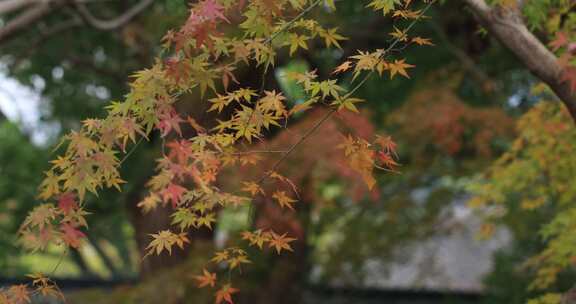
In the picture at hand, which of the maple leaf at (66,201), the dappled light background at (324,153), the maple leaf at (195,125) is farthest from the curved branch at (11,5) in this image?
the maple leaf at (66,201)

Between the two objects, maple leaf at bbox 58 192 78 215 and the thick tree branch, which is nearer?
maple leaf at bbox 58 192 78 215

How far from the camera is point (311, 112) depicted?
9203mm

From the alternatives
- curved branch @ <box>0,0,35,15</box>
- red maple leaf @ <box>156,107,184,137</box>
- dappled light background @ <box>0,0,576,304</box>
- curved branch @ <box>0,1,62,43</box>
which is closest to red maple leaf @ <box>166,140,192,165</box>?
red maple leaf @ <box>156,107,184,137</box>

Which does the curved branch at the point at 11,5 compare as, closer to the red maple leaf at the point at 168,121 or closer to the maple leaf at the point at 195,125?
the maple leaf at the point at 195,125

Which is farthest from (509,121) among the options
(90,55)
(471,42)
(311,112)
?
(90,55)

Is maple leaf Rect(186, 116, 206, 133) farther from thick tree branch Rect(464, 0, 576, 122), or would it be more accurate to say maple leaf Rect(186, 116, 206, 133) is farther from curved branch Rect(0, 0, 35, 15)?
curved branch Rect(0, 0, 35, 15)

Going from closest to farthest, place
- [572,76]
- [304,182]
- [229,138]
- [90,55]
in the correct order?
[229,138]
[572,76]
[304,182]
[90,55]

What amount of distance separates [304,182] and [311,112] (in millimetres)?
1313

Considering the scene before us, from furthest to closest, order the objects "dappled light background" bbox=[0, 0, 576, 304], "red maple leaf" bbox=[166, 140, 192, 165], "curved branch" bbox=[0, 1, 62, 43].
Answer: "dappled light background" bbox=[0, 0, 576, 304], "curved branch" bbox=[0, 1, 62, 43], "red maple leaf" bbox=[166, 140, 192, 165]

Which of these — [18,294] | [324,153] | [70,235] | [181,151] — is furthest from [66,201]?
[324,153]

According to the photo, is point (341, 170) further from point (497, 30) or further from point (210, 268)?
point (497, 30)

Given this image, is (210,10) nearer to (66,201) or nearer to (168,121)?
(168,121)

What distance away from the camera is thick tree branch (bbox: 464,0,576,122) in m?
4.25

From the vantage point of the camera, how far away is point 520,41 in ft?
14.2
